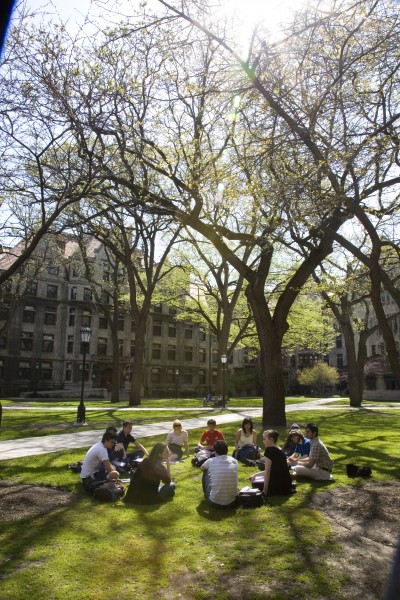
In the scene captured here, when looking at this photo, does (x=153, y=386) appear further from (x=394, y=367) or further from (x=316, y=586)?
(x=316, y=586)

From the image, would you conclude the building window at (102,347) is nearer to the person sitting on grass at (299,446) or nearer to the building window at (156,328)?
the building window at (156,328)

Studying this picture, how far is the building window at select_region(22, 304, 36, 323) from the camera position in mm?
57438

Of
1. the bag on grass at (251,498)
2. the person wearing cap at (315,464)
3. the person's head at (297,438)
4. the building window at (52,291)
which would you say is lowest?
the bag on grass at (251,498)

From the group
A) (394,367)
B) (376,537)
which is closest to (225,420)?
(394,367)

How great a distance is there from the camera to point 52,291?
60.3 metres

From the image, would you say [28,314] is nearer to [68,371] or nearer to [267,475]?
[68,371]

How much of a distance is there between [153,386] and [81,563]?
59628mm

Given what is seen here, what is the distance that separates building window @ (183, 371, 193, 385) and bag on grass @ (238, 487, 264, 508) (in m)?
61.9

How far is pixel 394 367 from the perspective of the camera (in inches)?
367

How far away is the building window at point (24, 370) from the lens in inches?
2180

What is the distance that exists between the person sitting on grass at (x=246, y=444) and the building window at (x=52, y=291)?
5329cm

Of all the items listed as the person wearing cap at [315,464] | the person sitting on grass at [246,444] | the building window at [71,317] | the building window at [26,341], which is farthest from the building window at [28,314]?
the person wearing cap at [315,464]

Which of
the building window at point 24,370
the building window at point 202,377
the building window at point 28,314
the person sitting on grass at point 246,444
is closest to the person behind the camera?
the person sitting on grass at point 246,444

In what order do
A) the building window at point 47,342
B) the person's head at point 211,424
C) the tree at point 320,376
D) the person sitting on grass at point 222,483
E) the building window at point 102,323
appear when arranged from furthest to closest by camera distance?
1. the building window at point 102,323
2. the tree at point 320,376
3. the building window at point 47,342
4. the person's head at point 211,424
5. the person sitting on grass at point 222,483
